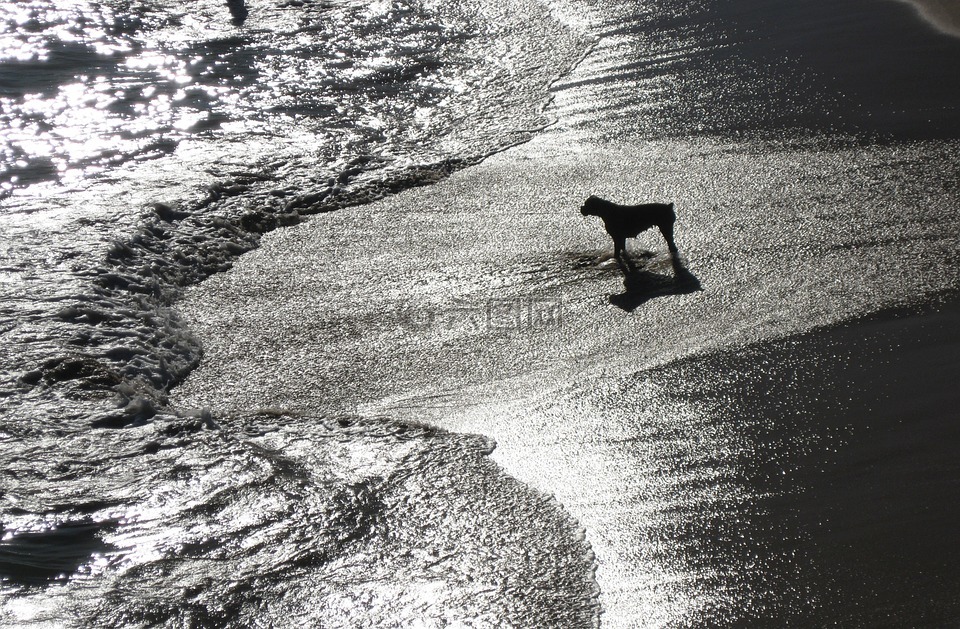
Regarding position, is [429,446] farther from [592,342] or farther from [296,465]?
[592,342]

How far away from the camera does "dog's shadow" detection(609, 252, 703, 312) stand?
18.7 ft

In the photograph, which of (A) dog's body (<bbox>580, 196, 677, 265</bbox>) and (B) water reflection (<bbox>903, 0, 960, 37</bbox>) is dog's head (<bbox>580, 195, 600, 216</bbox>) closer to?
(A) dog's body (<bbox>580, 196, 677, 265</bbox>)

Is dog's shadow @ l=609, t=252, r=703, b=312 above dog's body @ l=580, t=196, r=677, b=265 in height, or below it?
below

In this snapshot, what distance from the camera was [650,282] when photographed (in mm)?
5871

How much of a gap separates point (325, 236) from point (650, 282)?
8.24ft

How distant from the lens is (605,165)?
7582 mm

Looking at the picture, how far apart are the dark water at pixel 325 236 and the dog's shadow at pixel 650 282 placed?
0.22m

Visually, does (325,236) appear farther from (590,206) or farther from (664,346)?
(664,346)

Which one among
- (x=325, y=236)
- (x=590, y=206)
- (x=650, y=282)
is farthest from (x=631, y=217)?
(x=325, y=236)

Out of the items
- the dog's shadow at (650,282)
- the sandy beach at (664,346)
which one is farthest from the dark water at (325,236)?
the dog's shadow at (650,282)

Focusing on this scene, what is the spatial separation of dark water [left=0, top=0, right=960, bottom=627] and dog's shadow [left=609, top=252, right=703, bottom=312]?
22 cm

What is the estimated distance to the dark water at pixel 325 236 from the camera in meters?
3.82

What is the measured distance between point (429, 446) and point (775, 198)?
11.4 ft

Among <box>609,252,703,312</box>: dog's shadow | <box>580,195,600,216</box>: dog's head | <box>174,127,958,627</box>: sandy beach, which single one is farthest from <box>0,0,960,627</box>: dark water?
<box>580,195,600,216</box>: dog's head
